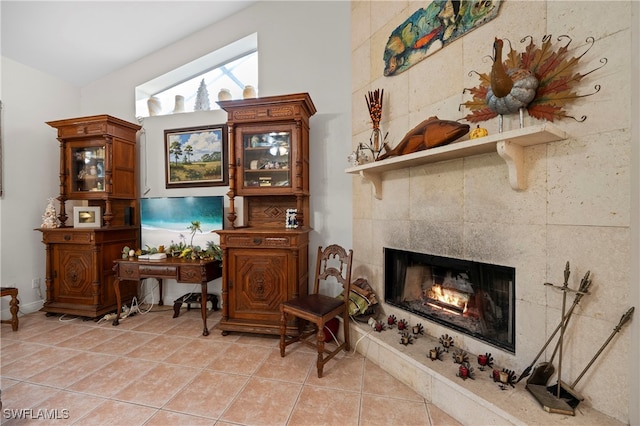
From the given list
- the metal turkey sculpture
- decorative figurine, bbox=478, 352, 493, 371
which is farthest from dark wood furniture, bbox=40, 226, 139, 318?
the metal turkey sculpture

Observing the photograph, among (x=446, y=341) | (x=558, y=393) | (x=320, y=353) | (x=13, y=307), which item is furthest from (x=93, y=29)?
(x=558, y=393)

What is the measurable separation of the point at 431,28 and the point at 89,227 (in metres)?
3.96

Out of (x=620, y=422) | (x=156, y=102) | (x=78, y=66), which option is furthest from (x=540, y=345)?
(x=78, y=66)

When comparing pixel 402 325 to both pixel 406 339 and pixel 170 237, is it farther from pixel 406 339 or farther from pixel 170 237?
pixel 170 237

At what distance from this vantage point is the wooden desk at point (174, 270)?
2.63 metres

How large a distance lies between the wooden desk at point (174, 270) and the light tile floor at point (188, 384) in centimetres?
46

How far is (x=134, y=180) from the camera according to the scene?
3.41 meters

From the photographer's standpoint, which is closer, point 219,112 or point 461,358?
point 461,358

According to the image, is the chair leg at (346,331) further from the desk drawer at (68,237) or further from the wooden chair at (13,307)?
the wooden chair at (13,307)

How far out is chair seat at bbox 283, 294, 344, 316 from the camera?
6.58 feet

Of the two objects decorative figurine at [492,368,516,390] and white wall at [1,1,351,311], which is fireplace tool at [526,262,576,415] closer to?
decorative figurine at [492,368,516,390]

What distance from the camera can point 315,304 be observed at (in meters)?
2.12

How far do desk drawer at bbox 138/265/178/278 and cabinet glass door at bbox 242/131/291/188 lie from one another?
1.14m

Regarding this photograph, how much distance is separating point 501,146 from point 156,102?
3935mm
